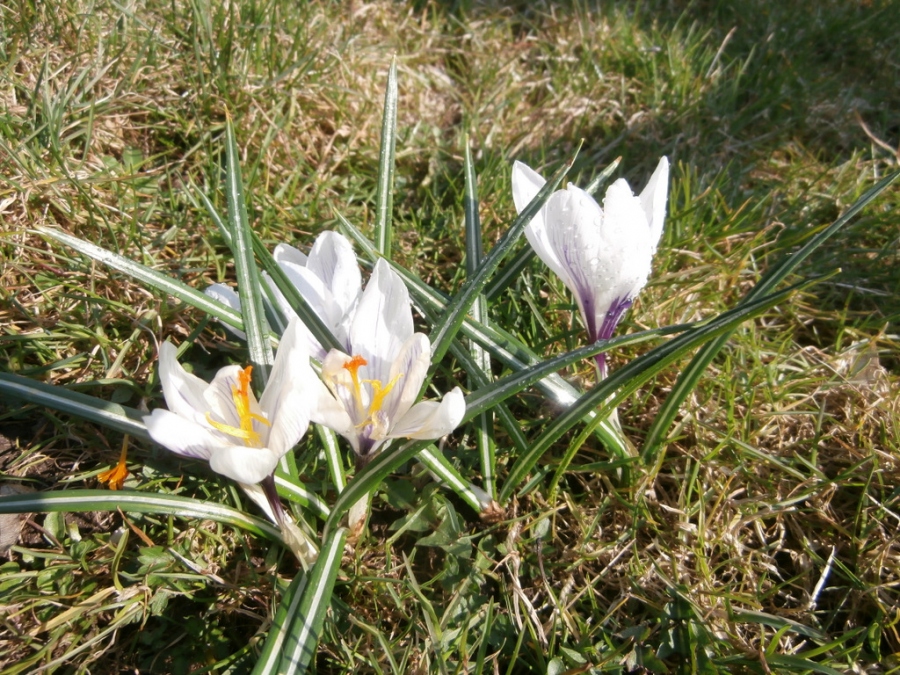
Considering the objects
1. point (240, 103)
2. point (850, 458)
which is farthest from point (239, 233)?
point (850, 458)

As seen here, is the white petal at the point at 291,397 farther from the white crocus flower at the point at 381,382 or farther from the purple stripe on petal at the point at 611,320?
the purple stripe on petal at the point at 611,320

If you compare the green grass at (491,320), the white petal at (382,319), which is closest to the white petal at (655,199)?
the green grass at (491,320)

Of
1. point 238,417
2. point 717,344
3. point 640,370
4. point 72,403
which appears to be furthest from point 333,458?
point 717,344

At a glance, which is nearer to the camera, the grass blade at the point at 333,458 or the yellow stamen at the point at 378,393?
the yellow stamen at the point at 378,393

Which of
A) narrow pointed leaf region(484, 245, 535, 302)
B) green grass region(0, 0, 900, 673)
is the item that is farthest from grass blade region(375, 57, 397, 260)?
narrow pointed leaf region(484, 245, 535, 302)

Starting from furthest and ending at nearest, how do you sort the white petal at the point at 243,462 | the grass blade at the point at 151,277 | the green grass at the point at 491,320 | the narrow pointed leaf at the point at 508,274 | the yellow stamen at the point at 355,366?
the narrow pointed leaf at the point at 508,274, the green grass at the point at 491,320, the grass blade at the point at 151,277, the yellow stamen at the point at 355,366, the white petal at the point at 243,462

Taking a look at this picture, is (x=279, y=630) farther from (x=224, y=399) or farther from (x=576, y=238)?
(x=576, y=238)

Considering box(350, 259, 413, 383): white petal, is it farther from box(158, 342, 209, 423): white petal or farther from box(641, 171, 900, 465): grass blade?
box(641, 171, 900, 465): grass blade
